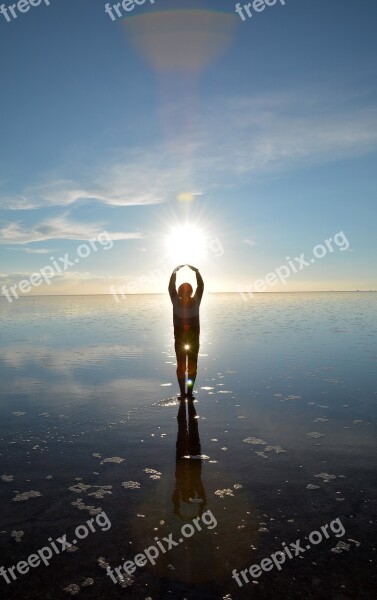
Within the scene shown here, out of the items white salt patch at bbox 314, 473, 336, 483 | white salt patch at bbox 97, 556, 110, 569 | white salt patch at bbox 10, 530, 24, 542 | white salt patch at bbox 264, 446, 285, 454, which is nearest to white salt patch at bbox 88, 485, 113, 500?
white salt patch at bbox 10, 530, 24, 542

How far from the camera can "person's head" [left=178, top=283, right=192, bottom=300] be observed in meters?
11.6

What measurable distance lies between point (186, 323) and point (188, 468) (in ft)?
17.8

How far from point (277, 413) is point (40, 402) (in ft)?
20.2

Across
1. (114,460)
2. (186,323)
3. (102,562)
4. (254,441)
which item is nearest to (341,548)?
(102,562)

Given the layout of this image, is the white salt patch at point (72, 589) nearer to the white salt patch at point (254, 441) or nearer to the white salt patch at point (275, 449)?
the white salt patch at point (275, 449)

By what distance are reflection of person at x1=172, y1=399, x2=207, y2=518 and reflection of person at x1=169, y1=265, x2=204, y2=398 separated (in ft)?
7.09

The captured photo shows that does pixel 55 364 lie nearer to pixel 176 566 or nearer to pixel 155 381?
pixel 155 381

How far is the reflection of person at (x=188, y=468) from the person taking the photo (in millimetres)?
5609

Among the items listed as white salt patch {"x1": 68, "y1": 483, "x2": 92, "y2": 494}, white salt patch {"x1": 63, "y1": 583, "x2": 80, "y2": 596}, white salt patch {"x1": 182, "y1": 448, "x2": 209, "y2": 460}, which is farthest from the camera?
white salt patch {"x1": 182, "y1": 448, "x2": 209, "y2": 460}

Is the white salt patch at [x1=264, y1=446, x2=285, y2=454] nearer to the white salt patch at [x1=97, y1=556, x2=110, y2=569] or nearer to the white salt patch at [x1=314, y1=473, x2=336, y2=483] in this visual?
the white salt patch at [x1=314, y1=473, x2=336, y2=483]

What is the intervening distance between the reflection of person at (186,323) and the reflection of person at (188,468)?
7.09ft

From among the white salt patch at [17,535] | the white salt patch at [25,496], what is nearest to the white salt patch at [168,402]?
the white salt patch at [25,496]

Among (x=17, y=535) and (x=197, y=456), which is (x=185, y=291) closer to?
(x=197, y=456)

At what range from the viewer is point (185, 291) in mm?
11617
